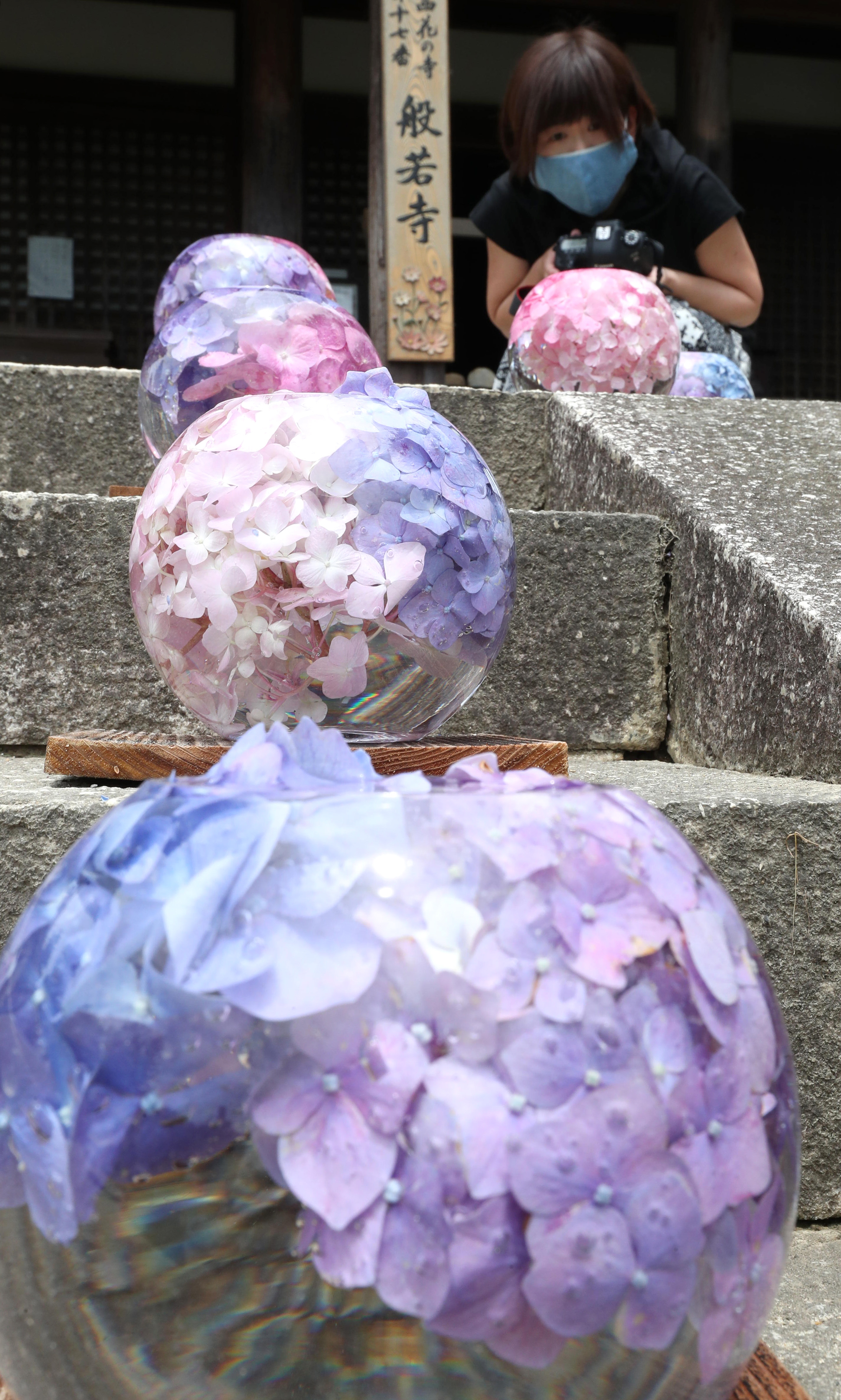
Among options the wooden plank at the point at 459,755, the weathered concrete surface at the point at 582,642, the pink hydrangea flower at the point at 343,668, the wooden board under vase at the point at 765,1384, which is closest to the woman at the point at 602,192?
the weathered concrete surface at the point at 582,642

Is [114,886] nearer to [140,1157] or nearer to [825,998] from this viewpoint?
[140,1157]

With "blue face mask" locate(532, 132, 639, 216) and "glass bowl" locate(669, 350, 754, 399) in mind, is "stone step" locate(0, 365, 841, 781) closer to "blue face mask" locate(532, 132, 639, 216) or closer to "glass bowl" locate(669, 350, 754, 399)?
"glass bowl" locate(669, 350, 754, 399)

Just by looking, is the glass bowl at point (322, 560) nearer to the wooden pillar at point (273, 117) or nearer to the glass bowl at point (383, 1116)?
the glass bowl at point (383, 1116)

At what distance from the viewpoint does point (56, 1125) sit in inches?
16.2

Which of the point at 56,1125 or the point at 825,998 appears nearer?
the point at 56,1125

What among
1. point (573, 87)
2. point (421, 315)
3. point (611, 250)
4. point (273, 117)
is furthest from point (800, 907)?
point (273, 117)

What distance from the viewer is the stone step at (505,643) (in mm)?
1354

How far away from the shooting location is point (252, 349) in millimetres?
1159

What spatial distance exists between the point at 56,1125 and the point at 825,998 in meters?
0.76

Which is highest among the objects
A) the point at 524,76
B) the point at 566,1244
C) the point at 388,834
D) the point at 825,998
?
the point at 524,76

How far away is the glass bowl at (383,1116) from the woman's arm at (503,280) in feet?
7.60

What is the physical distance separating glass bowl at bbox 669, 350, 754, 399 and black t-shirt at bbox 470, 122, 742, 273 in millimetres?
470

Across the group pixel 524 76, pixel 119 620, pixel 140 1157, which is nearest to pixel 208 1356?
pixel 140 1157

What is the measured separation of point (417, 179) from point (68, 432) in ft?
5.50
